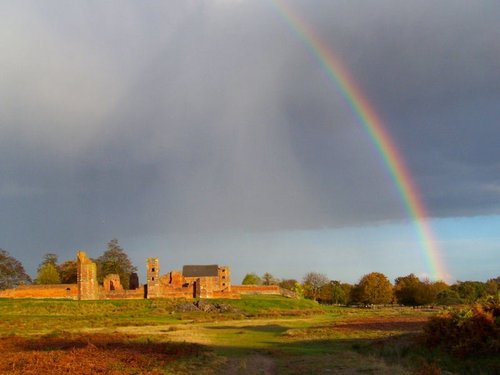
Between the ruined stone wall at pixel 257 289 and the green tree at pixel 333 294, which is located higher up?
the ruined stone wall at pixel 257 289

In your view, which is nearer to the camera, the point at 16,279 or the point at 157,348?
the point at 157,348

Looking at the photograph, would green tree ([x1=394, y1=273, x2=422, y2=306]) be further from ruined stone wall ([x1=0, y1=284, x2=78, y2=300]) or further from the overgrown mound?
the overgrown mound

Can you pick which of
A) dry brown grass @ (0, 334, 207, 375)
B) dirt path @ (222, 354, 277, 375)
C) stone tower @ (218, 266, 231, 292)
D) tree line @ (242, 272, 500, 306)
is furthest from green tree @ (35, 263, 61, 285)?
dirt path @ (222, 354, 277, 375)

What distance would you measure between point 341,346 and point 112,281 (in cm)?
8018

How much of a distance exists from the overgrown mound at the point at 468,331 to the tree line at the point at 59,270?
10174 centimetres

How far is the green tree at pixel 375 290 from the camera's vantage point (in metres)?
125

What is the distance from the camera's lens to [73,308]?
3031 inches

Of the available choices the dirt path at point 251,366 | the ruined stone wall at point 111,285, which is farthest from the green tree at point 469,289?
the dirt path at point 251,366

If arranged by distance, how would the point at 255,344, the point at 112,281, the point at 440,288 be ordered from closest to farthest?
the point at 255,344
the point at 112,281
the point at 440,288

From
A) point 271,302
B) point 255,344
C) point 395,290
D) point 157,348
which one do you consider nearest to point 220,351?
point 157,348

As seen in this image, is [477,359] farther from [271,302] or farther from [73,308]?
[271,302]

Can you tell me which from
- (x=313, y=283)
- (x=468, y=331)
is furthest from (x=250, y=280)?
(x=468, y=331)

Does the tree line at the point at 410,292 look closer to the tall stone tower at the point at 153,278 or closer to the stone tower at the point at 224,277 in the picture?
the stone tower at the point at 224,277

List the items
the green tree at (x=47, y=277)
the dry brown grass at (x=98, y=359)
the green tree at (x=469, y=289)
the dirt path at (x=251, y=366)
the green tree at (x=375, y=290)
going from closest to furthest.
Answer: the dry brown grass at (x=98, y=359) → the dirt path at (x=251, y=366) → the green tree at (x=469, y=289) → the green tree at (x=47, y=277) → the green tree at (x=375, y=290)
